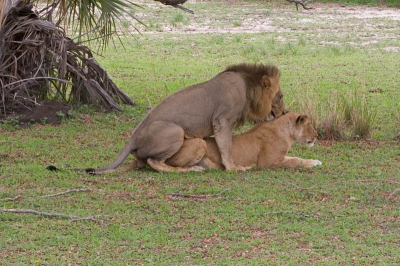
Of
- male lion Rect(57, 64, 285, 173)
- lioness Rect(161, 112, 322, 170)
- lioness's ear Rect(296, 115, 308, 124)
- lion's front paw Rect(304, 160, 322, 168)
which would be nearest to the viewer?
male lion Rect(57, 64, 285, 173)

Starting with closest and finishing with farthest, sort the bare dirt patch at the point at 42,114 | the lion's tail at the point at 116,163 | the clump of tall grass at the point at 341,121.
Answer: the lion's tail at the point at 116,163, the clump of tall grass at the point at 341,121, the bare dirt patch at the point at 42,114

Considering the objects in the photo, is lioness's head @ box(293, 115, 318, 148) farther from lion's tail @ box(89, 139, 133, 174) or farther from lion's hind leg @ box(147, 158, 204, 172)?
lion's tail @ box(89, 139, 133, 174)

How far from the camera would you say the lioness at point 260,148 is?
8.16 metres

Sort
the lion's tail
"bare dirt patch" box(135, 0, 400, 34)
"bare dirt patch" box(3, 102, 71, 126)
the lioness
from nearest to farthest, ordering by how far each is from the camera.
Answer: the lion's tail, the lioness, "bare dirt patch" box(3, 102, 71, 126), "bare dirt patch" box(135, 0, 400, 34)

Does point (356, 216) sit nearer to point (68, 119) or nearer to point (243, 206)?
point (243, 206)

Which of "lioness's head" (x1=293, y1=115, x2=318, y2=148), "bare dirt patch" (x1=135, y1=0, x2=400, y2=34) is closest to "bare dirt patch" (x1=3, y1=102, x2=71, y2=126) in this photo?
"lioness's head" (x1=293, y1=115, x2=318, y2=148)

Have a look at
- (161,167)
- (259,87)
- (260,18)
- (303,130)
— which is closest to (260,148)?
(303,130)

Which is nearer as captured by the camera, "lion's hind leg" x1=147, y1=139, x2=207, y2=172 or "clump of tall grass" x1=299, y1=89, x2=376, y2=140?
"lion's hind leg" x1=147, y1=139, x2=207, y2=172

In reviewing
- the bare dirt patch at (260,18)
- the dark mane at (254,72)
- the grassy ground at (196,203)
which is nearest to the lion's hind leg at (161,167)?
the grassy ground at (196,203)

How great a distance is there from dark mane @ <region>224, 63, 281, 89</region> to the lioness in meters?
0.53

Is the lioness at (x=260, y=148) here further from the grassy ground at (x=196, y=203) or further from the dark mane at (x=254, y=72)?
the dark mane at (x=254, y=72)

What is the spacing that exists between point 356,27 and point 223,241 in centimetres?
1678

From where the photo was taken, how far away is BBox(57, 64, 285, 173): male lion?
26.3 feet

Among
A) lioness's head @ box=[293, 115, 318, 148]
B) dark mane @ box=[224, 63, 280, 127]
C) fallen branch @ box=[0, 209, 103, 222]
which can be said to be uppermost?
dark mane @ box=[224, 63, 280, 127]
